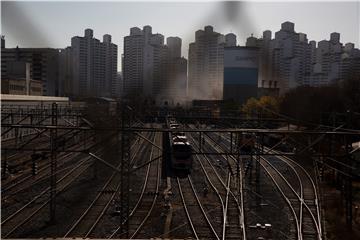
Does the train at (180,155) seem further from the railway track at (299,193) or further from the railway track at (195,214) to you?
the railway track at (299,193)

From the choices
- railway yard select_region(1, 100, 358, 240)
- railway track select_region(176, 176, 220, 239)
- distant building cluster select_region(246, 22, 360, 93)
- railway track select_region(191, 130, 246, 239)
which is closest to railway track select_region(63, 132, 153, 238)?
railway yard select_region(1, 100, 358, 240)

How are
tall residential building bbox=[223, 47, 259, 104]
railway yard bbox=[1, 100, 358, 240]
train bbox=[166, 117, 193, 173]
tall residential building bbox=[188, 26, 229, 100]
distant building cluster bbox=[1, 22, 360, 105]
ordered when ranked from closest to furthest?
railway yard bbox=[1, 100, 358, 240]
distant building cluster bbox=[1, 22, 360, 105]
train bbox=[166, 117, 193, 173]
tall residential building bbox=[188, 26, 229, 100]
tall residential building bbox=[223, 47, 259, 104]

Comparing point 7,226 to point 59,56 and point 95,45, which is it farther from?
point 95,45

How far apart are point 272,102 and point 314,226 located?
860 cm

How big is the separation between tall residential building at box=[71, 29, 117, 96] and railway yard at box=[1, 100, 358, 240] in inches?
27.1

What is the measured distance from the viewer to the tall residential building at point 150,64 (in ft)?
18.5

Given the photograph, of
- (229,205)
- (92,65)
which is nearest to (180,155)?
(92,65)

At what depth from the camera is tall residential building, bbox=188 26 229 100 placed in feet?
23.7

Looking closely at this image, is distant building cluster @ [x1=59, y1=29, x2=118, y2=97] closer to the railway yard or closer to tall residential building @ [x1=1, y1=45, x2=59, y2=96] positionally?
tall residential building @ [x1=1, y1=45, x2=59, y2=96]

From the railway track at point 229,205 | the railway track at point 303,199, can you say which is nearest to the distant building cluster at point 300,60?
the railway track at point 303,199

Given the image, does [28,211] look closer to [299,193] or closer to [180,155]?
[180,155]

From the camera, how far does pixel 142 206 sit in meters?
4.70

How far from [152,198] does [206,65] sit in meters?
4.42

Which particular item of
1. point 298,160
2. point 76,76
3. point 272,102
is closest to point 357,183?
point 298,160
